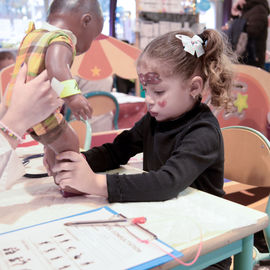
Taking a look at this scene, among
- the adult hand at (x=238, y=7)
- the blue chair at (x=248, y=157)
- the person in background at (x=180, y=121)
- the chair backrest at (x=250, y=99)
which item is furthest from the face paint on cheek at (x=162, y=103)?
the adult hand at (x=238, y=7)

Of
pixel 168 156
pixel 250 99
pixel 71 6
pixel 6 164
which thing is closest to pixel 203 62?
pixel 168 156

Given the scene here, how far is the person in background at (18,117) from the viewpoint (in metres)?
0.64

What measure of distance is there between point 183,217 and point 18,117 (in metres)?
0.36

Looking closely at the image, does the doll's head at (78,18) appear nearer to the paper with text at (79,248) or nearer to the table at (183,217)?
the table at (183,217)

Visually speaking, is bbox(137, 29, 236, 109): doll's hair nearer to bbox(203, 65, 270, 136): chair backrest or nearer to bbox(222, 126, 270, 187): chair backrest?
bbox(222, 126, 270, 187): chair backrest

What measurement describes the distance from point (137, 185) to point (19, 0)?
13.3ft

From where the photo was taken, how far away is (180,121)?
953 mm

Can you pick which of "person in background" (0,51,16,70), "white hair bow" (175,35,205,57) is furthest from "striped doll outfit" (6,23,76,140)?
"person in background" (0,51,16,70)

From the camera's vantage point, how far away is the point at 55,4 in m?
0.96

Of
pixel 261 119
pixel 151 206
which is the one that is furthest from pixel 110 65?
pixel 151 206

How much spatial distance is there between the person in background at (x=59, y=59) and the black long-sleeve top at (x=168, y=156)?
0.51 feet

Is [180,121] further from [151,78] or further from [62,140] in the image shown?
[62,140]

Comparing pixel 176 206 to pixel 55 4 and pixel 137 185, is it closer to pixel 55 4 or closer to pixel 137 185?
pixel 137 185

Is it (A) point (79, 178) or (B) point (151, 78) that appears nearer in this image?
(A) point (79, 178)
